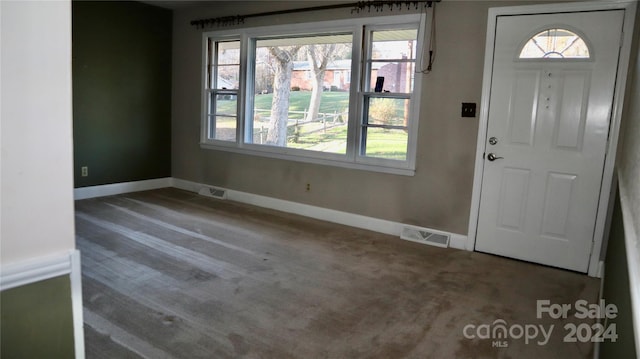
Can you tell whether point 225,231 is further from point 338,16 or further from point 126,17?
point 126,17

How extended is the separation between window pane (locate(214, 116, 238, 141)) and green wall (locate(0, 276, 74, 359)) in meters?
4.68

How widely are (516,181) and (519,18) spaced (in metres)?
1.36

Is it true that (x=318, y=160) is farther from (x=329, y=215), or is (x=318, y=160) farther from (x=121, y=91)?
(x=121, y=91)

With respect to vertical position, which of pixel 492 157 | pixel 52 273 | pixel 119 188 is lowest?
pixel 119 188

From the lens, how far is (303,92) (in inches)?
197

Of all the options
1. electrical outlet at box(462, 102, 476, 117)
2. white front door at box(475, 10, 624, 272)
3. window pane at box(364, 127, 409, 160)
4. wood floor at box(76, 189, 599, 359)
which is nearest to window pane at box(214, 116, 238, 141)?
wood floor at box(76, 189, 599, 359)

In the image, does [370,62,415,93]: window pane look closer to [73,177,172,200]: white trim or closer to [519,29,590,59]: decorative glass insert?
[519,29,590,59]: decorative glass insert

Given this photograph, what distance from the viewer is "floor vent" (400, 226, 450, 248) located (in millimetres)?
4086

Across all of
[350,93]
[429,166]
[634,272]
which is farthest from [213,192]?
[634,272]

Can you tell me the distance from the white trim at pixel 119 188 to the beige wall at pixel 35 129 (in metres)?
4.80

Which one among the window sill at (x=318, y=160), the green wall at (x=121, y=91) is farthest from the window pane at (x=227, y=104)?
the green wall at (x=121, y=91)

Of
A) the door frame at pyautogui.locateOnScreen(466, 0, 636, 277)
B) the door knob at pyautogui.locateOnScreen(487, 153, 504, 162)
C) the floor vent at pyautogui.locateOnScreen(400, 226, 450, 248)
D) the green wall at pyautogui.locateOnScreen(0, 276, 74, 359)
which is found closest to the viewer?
the green wall at pyautogui.locateOnScreen(0, 276, 74, 359)

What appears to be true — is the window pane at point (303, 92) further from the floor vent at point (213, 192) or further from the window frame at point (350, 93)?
the floor vent at point (213, 192)

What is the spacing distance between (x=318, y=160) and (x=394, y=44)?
4.81 ft
